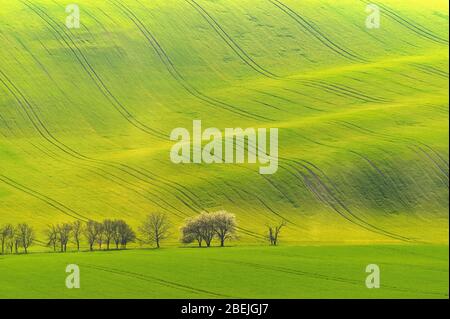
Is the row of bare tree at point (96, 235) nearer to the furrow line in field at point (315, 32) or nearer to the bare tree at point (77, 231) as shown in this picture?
the bare tree at point (77, 231)

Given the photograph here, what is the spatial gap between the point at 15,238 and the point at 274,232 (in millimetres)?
12038

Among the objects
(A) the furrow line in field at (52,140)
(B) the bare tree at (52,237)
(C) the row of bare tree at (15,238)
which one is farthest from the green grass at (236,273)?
(A) the furrow line in field at (52,140)

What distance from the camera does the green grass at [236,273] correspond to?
109 ft

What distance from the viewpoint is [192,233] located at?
4453 centimetres

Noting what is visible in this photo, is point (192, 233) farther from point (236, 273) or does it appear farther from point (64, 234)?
point (236, 273)

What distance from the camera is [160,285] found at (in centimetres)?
3447

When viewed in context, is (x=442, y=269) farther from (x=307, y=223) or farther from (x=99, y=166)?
(x=99, y=166)

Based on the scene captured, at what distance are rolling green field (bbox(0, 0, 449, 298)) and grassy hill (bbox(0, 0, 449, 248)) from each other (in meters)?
0.12

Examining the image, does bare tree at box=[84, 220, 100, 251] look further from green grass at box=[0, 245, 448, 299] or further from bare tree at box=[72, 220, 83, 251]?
green grass at box=[0, 245, 448, 299]

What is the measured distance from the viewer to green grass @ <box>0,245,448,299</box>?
33219 millimetres

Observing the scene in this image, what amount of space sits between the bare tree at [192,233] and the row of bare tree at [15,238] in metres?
6.82

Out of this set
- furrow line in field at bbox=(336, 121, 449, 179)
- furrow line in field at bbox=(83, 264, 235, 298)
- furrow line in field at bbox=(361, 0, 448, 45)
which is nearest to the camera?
furrow line in field at bbox=(83, 264, 235, 298)

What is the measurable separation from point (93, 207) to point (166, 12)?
26503mm

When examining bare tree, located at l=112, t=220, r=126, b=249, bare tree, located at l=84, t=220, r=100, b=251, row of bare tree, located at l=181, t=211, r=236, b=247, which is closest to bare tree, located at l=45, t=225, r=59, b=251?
bare tree, located at l=84, t=220, r=100, b=251
